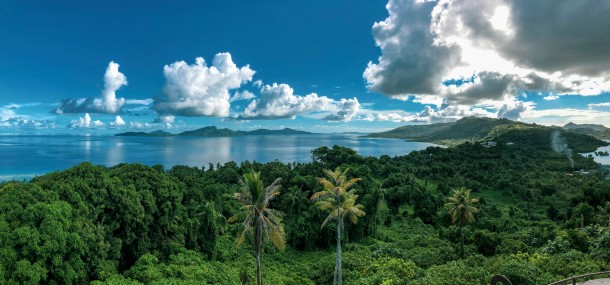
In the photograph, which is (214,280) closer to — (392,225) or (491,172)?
(392,225)

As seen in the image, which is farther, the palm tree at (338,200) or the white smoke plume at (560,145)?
the white smoke plume at (560,145)

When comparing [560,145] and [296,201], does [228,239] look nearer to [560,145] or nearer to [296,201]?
[296,201]

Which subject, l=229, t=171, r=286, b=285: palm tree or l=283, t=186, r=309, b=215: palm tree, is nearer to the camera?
l=229, t=171, r=286, b=285: palm tree

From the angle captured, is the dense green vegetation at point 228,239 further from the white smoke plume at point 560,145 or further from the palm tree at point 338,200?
the white smoke plume at point 560,145

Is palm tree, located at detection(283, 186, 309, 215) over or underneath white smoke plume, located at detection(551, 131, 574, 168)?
underneath

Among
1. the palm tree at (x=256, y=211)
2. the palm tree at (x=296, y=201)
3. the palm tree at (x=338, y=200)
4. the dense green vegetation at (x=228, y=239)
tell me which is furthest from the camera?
the palm tree at (x=296, y=201)

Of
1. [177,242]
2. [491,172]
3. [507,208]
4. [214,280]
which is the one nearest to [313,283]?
[214,280]

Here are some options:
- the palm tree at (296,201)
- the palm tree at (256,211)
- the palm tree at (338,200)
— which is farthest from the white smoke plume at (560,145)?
the palm tree at (256,211)

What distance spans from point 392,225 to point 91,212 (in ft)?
162

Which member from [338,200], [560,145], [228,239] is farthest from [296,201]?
[560,145]

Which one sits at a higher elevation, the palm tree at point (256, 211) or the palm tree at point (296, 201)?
the palm tree at point (256, 211)

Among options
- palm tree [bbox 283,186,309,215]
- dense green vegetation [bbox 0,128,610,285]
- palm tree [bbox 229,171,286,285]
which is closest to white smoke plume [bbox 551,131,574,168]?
dense green vegetation [bbox 0,128,610,285]

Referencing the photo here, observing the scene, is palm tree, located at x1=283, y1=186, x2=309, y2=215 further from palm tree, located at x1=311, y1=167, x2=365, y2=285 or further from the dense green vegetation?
palm tree, located at x1=311, y1=167, x2=365, y2=285

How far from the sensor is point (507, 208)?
77.2m
